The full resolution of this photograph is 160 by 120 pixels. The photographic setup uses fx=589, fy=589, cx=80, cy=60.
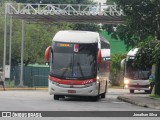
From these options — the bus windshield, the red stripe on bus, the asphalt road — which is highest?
the bus windshield

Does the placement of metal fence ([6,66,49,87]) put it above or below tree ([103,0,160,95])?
below

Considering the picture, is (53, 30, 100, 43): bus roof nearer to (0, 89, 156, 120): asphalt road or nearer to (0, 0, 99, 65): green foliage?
(0, 89, 156, 120): asphalt road

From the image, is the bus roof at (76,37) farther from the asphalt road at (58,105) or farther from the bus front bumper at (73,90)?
the asphalt road at (58,105)

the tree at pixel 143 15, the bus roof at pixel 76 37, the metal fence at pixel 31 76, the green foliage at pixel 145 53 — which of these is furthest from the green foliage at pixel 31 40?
the bus roof at pixel 76 37

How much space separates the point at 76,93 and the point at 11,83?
27.1 metres

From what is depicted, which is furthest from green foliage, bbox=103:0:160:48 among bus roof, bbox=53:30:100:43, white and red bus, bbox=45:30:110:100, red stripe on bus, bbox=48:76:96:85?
red stripe on bus, bbox=48:76:96:85

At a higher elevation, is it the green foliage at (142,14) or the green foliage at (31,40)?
the green foliage at (142,14)

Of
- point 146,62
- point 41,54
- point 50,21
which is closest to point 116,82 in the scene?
point 41,54

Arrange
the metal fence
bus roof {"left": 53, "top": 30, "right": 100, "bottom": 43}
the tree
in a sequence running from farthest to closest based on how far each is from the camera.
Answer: the metal fence → the tree → bus roof {"left": 53, "top": 30, "right": 100, "bottom": 43}

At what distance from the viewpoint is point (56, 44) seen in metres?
30.6

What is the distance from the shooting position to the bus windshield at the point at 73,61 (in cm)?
3036

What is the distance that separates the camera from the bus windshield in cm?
3036

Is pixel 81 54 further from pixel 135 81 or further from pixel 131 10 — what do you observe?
pixel 135 81

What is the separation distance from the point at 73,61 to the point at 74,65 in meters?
0.22
